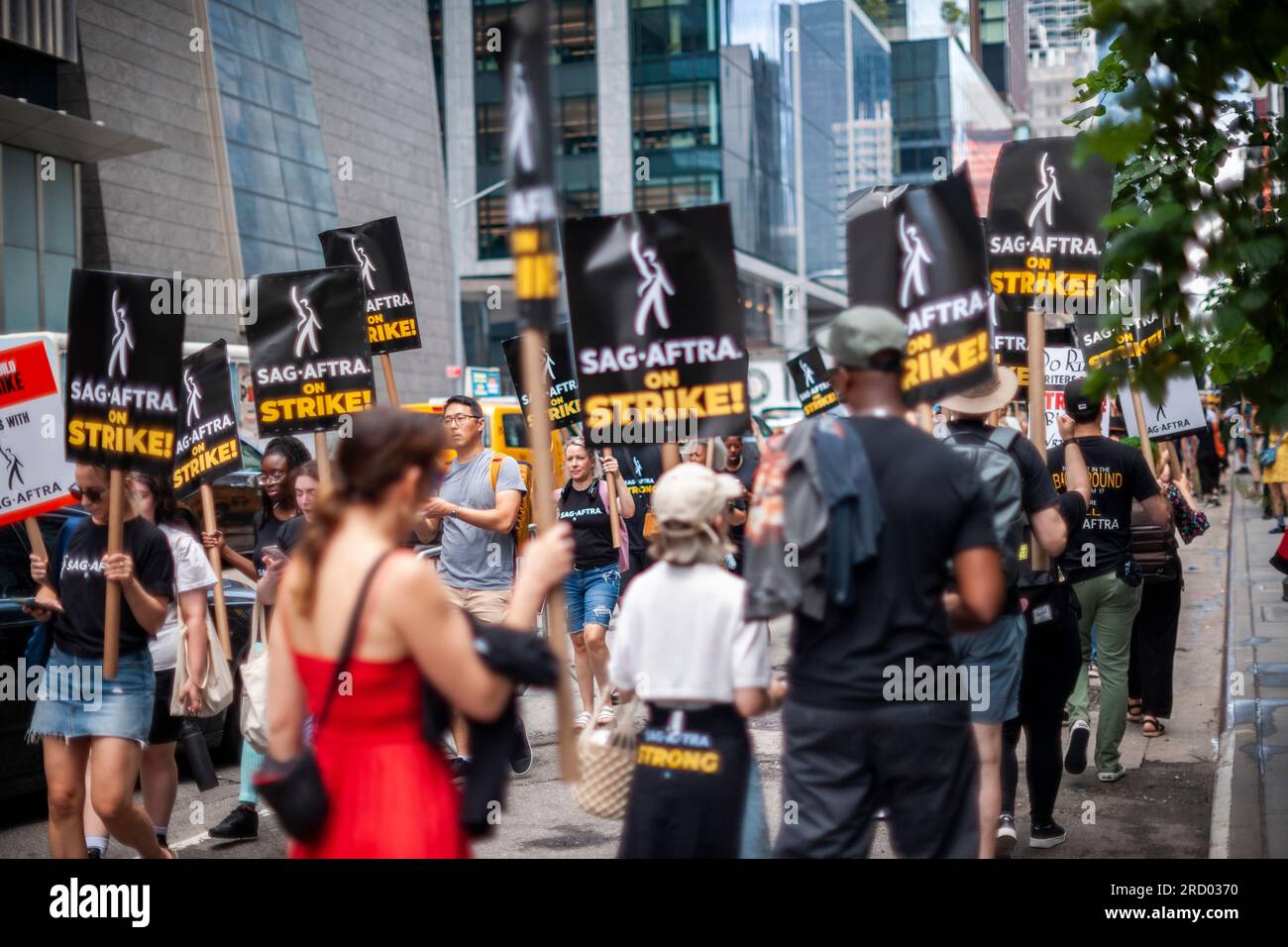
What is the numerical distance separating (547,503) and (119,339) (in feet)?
11.7

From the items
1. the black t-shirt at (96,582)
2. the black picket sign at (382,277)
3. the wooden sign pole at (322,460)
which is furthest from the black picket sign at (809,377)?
the black t-shirt at (96,582)

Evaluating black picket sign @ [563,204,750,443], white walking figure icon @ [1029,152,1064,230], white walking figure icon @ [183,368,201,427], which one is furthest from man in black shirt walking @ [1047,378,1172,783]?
white walking figure icon @ [183,368,201,427]

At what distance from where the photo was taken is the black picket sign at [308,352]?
8.04m

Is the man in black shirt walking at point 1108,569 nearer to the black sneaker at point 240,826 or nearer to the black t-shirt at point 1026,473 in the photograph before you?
the black t-shirt at point 1026,473

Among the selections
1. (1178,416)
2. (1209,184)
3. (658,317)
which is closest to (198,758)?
(658,317)

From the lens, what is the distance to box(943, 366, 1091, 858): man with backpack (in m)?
5.52

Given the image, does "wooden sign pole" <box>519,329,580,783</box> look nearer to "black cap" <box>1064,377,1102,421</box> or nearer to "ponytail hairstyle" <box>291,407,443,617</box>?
"ponytail hairstyle" <box>291,407,443,617</box>

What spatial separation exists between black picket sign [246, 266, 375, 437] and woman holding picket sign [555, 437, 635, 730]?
2.05 meters

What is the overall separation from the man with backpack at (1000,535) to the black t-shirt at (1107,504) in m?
1.78

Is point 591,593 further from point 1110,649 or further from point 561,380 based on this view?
point 1110,649

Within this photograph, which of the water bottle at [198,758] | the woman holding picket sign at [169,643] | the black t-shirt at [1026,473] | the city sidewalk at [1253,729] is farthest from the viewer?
the water bottle at [198,758]

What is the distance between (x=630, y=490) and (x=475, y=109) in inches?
2011
